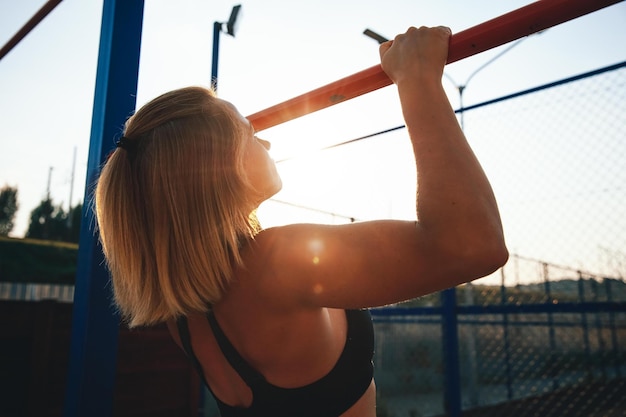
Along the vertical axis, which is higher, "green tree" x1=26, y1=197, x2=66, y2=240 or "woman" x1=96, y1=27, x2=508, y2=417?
"green tree" x1=26, y1=197, x2=66, y2=240

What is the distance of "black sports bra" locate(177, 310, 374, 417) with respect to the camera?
85 centimetres

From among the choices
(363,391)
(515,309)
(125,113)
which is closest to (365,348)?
(363,391)

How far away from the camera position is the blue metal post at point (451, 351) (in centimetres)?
361

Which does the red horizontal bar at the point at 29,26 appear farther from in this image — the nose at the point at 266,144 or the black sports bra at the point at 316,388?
the black sports bra at the point at 316,388

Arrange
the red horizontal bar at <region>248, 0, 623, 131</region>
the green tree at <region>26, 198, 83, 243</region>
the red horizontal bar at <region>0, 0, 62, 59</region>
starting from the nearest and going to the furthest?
the red horizontal bar at <region>248, 0, 623, 131</region>, the red horizontal bar at <region>0, 0, 62, 59</region>, the green tree at <region>26, 198, 83, 243</region>

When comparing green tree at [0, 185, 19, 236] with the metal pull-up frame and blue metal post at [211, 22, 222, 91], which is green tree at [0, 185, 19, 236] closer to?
blue metal post at [211, 22, 222, 91]

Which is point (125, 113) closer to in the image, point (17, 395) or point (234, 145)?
point (234, 145)

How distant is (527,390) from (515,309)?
5297 millimetres

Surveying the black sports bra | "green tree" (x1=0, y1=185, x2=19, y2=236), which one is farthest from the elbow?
"green tree" (x1=0, y1=185, x2=19, y2=236)

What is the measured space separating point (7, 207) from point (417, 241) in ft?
161

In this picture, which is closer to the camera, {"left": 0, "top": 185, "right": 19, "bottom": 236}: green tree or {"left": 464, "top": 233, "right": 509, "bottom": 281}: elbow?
{"left": 464, "top": 233, "right": 509, "bottom": 281}: elbow

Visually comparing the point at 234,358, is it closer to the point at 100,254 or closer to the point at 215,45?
the point at 100,254

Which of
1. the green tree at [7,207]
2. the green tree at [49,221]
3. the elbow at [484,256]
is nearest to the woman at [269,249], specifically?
the elbow at [484,256]

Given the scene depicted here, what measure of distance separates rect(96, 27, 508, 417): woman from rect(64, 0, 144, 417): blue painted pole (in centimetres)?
20
